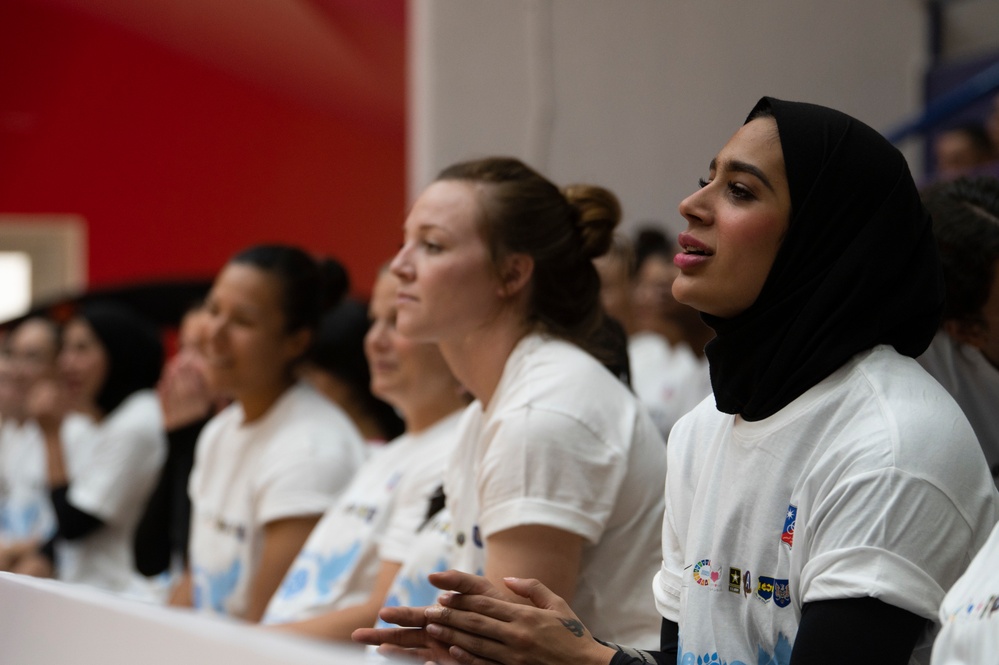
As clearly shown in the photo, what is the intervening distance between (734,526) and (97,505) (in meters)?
2.55

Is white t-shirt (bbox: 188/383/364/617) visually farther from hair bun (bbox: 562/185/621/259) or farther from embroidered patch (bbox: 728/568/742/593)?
embroidered patch (bbox: 728/568/742/593)

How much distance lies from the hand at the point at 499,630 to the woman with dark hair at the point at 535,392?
0.28 metres

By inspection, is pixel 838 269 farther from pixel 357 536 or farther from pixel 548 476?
pixel 357 536

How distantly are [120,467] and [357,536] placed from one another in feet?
4.73

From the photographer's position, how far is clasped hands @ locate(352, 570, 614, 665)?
1.28m

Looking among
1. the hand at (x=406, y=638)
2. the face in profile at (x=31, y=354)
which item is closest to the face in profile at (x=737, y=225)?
the hand at (x=406, y=638)

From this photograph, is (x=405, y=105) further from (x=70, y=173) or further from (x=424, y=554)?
(x=424, y=554)

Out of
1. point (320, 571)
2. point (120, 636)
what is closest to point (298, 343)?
point (320, 571)

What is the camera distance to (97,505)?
11.2 feet

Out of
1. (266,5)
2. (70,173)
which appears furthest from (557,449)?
(70,173)

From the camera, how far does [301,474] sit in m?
2.53

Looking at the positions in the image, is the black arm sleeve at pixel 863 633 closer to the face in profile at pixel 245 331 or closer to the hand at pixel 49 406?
the face in profile at pixel 245 331

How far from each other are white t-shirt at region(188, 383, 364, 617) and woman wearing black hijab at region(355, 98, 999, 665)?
120cm

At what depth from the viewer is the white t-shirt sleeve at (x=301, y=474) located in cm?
249
